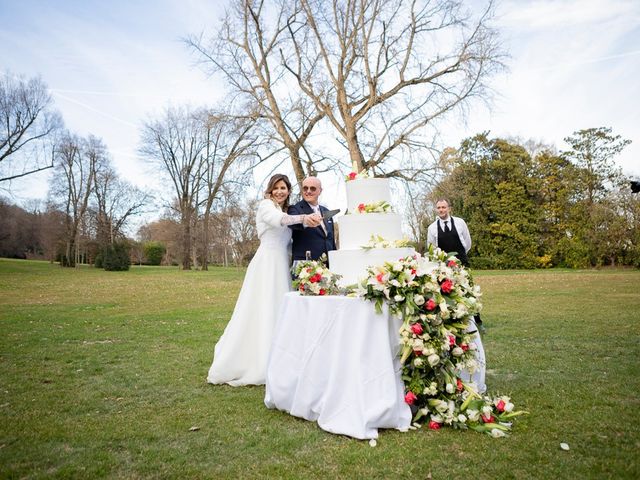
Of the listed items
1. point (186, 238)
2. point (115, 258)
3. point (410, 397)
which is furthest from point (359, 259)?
A: point (186, 238)

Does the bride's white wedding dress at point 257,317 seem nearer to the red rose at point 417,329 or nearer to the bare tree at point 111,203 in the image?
the red rose at point 417,329

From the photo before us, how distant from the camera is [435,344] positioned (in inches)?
156

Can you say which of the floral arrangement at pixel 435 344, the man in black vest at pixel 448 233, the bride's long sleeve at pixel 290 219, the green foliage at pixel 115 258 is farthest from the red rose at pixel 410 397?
the green foliage at pixel 115 258

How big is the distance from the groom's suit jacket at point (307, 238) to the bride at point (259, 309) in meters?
0.18

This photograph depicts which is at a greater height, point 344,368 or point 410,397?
point 344,368

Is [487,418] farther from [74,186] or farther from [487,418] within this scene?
[74,186]

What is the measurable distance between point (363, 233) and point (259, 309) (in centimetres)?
193

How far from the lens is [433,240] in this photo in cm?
864

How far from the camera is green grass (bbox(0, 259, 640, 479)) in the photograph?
324 centimetres

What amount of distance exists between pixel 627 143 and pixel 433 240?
124 feet

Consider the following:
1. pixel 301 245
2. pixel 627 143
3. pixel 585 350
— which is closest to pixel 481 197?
pixel 627 143

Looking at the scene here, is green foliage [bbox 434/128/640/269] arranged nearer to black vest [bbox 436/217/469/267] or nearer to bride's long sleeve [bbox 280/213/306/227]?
black vest [bbox 436/217/469/267]

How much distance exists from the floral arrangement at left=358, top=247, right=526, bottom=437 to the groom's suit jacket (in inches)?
61.1

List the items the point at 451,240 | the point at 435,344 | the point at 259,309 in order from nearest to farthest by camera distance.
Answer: the point at 435,344, the point at 259,309, the point at 451,240
